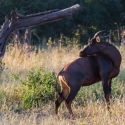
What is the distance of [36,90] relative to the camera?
8.28 m

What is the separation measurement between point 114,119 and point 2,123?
1.90 meters

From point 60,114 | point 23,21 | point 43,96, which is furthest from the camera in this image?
point 43,96

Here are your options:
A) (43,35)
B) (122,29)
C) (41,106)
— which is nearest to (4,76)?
(41,106)

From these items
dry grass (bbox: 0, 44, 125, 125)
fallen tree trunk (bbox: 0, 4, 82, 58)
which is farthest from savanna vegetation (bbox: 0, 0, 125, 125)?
fallen tree trunk (bbox: 0, 4, 82, 58)

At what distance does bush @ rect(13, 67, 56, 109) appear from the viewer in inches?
314

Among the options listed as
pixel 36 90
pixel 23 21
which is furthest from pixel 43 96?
pixel 23 21

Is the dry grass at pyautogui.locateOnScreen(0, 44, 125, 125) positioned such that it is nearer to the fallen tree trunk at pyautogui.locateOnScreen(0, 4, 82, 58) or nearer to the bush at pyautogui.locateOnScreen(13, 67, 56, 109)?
the bush at pyautogui.locateOnScreen(13, 67, 56, 109)

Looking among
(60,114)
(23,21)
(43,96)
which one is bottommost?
(60,114)

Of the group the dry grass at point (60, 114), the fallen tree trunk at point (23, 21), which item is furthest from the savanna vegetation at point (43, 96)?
the fallen tree trunk at point (23, 21)

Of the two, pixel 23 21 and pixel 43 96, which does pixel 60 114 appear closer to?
pixel 43 96

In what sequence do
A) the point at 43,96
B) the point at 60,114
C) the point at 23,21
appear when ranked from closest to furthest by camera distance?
the point at 60,114 < the point at 23,21 < the point at 43,96

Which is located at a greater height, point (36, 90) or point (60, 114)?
point (36, 90)

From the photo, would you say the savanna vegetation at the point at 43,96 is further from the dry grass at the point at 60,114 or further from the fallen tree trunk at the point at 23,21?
the fallen tree trunk at the point at 23,21

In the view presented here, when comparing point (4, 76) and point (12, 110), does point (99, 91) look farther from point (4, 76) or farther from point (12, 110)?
point (4, 76)
